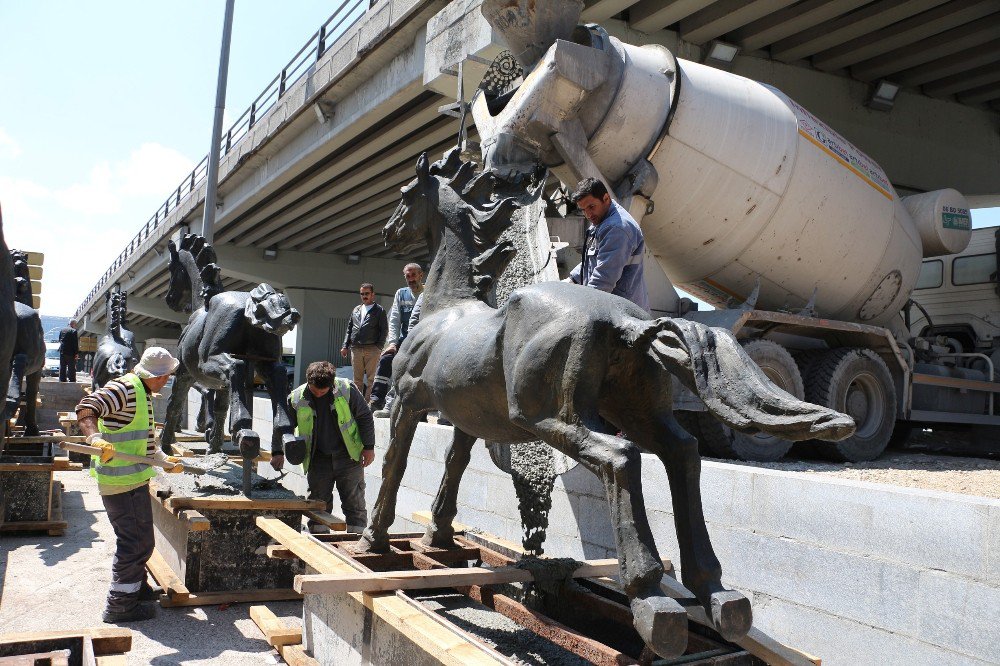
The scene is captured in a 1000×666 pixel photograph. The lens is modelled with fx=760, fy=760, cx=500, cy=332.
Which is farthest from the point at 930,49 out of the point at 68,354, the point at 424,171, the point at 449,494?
the point at 68,354

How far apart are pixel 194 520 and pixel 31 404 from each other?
5.53 metres

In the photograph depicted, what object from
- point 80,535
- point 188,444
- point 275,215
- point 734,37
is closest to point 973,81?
point 734,37

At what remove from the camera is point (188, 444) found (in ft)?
27.5

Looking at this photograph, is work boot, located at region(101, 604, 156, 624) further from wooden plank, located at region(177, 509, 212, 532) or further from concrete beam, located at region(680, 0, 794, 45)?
concrete beam, located at region(680, 0, 794, 45)

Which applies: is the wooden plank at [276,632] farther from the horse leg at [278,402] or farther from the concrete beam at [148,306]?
the concrete beam at [148,306]

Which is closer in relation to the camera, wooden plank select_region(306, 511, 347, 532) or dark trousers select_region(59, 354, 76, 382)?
wooden plank select_region(306, 511, 347, 532)

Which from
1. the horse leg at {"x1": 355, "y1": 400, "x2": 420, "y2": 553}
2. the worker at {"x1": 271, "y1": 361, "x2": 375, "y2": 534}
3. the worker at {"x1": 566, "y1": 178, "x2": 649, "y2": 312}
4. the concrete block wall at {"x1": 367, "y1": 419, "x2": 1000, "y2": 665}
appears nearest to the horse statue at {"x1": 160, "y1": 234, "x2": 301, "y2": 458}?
the worker at {"x1": 271, "y1": 361, "x2": 375, "y2": 534}

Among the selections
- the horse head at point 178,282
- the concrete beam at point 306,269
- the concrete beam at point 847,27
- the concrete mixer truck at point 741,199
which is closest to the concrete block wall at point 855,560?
the concrete mixer truck at point 741,199

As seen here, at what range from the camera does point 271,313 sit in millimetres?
5711

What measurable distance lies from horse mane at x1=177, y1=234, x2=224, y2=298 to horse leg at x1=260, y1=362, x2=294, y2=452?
1.16m

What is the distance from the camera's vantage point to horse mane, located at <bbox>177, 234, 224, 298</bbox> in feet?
22.3

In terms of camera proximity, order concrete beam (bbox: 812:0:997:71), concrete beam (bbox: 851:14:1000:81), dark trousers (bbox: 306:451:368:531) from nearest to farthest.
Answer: dark trousers (bbox: 306:451:368:531) < concrete beam (bbox: 812:0:997:71) < concrete beam (bbox: 851:14:1000:81)

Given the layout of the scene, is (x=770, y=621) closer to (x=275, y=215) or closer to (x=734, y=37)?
(x=734, y=37)

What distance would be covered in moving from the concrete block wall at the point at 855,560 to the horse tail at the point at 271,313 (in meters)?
2.93
